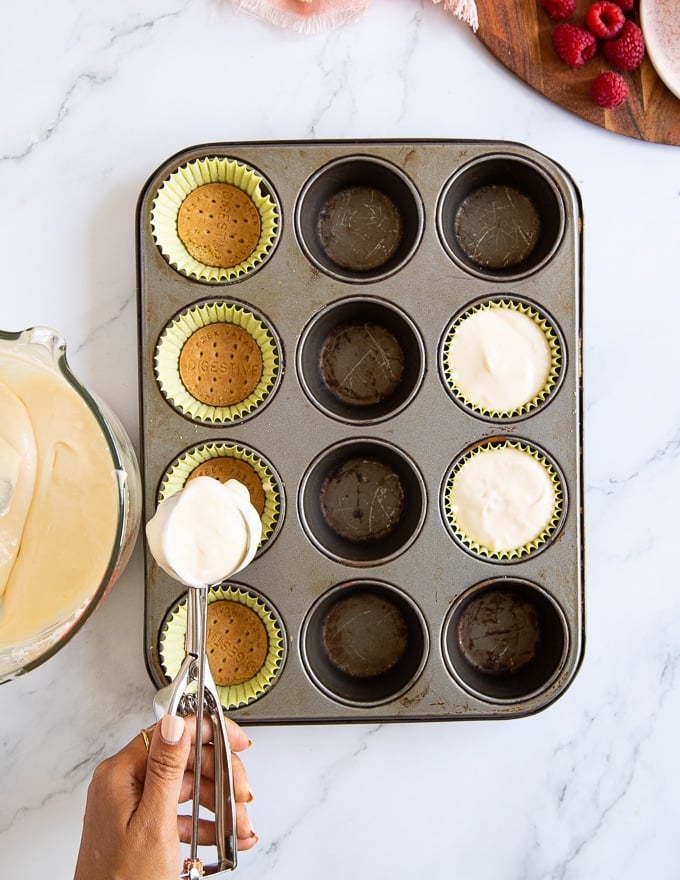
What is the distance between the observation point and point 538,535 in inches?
55.1

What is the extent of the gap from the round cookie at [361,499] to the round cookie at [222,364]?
0.25m

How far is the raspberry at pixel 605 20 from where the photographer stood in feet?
4.69

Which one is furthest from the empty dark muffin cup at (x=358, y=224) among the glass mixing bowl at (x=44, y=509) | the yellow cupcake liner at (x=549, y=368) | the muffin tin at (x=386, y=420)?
the glass mixing bowl at (x=44, y=509)

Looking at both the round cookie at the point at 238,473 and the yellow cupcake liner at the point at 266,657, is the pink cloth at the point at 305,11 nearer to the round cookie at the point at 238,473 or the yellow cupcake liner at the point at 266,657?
the round cookie at the point at 238,473

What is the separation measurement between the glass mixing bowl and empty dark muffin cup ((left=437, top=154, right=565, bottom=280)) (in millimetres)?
736

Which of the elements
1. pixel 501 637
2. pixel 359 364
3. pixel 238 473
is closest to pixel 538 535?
pixel 501 637

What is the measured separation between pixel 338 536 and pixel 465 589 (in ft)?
0.87

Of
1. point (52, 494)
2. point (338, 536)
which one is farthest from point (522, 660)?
point (52, 494)

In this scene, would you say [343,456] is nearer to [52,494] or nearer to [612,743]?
[52,494]

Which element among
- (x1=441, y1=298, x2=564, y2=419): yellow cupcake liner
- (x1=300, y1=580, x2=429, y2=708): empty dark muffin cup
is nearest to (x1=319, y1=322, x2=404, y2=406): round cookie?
(x1=441, y1=298, x2=564, y2=419): yellow cupcake liner

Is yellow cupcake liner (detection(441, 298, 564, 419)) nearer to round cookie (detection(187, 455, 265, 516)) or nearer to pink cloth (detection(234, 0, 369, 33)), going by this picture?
round cookie (detection(187, 455, 265, 516))

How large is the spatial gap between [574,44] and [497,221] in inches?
13.9

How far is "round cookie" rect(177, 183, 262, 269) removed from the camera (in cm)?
141

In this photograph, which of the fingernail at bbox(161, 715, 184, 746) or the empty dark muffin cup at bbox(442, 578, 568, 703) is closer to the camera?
the fingernail at bbox(161, 715, 184, 746)
